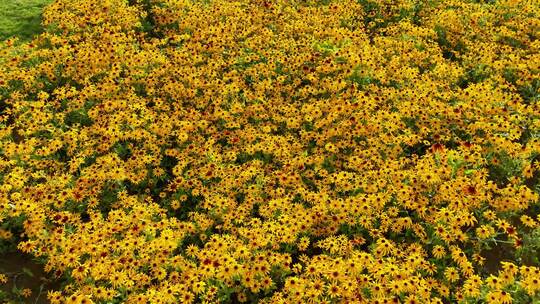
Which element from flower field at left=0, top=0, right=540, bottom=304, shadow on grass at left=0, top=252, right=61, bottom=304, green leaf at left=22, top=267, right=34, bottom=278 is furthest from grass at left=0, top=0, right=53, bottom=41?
green leaf at left=22, top=267, right=34, bottom=278

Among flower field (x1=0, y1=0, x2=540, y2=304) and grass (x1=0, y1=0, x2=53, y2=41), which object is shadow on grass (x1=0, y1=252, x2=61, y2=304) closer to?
flower field (x1=0, y1=0, x2=540, y2=304)

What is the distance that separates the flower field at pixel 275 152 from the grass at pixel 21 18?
1.92 feet

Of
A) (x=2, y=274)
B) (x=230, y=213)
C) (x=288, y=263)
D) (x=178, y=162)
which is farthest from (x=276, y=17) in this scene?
(x=2, y=274)

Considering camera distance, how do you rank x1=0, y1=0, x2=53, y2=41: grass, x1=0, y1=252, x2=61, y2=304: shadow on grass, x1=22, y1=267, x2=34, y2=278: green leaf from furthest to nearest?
1. x1=0, y1=0, x2=53, y2=41: grass
2. x1=22, y1=267, x2=34, y2=278: green leaf
3. x1=0, y1=252, x2=61, y2=304: shadow on grass

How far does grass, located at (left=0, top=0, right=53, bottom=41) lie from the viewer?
14148mm

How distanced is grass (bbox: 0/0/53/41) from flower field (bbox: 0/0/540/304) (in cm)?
58

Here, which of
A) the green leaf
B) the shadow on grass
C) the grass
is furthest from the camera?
the grass

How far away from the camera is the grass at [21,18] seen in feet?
46.4

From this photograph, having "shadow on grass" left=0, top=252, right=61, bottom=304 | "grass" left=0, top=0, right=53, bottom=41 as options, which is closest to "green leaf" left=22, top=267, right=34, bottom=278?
"shadow on grass" left=0, top=252, right=61, bottom=304

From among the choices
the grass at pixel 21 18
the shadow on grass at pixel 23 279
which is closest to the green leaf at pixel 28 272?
the shadow on grass at pixel 23 279

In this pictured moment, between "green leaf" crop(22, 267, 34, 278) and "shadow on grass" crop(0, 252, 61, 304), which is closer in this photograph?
"shadow on grass" crop(0, 252, 61, 304)

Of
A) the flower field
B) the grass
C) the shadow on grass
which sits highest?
the grass

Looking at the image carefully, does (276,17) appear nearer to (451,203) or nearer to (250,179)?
(250,179)

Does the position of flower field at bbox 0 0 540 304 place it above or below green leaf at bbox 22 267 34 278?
above
